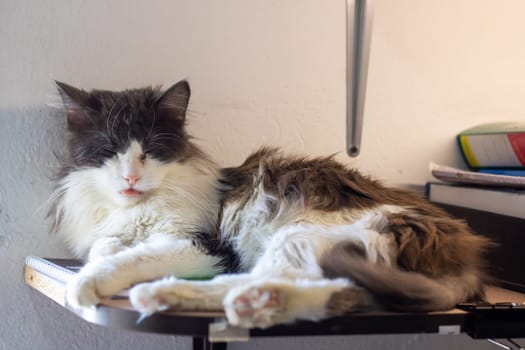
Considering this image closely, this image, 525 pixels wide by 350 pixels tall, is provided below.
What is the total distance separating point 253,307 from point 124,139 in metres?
0.55

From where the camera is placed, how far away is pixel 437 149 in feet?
5.10

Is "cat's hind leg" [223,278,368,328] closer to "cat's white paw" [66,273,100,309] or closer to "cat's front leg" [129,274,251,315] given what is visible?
"cat's front leg" [129,274,251,315]

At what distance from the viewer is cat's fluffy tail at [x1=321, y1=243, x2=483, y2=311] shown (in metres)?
0.83

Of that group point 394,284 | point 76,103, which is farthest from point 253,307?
point 76,103

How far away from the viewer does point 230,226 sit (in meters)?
1.18

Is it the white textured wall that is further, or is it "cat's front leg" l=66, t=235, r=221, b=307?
the white textured wall

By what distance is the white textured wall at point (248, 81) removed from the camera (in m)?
1.35

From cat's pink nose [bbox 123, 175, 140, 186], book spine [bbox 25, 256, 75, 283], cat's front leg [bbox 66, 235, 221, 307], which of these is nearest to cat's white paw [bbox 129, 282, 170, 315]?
cat's front leg [bbox 66, 235, 221, 307]

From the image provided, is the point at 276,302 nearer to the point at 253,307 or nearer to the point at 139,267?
the point at 253,307

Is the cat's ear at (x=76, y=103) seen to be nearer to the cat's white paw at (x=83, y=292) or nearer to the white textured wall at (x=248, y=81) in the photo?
the white textured wall at (x=248, y=81)

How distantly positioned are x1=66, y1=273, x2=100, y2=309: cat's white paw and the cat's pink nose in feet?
0.96

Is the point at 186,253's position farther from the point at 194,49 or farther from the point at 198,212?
the point at 194,49

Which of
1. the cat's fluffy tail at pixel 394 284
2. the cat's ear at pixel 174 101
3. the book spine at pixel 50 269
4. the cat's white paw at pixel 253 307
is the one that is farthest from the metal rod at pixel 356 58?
the book spine at pixel 50 269

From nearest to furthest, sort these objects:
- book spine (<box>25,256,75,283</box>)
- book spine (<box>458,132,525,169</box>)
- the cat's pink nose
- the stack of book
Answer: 1. book spine (<box>25,256,75,283</box>)
2. the cat's pink nose
3. the stack of book
4. book spine (<box>458,132,525,169</box>)
